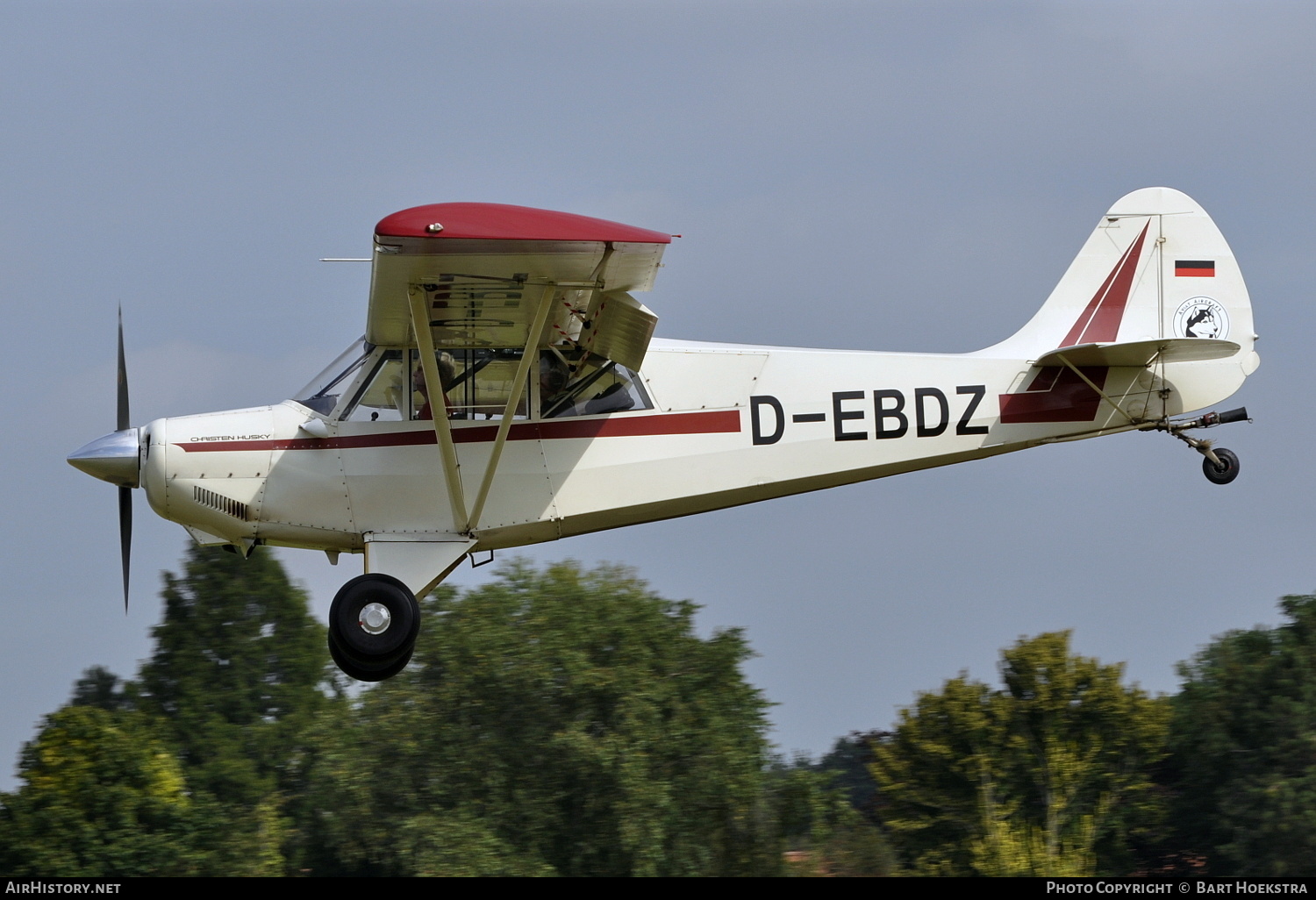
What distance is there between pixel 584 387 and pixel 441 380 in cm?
96

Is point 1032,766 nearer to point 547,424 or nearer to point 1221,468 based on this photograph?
point 1221,468

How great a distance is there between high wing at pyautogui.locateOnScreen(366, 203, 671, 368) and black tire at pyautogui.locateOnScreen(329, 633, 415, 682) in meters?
2.03

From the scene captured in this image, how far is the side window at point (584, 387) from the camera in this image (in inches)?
391

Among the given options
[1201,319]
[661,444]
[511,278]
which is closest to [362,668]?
[661,444]

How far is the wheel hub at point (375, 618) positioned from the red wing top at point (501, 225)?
2.57 meters

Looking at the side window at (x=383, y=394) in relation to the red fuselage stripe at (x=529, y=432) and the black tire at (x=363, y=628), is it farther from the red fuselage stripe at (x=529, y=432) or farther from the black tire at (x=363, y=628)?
the black tire at (x=363, y=628)

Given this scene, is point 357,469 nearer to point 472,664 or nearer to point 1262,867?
point 472,664

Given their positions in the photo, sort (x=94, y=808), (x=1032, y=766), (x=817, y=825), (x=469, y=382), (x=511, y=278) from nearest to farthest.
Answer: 1. (x=511, y=278)
2. (x=469, y=382)
3. (x=817, y=825)
4. (x=1032, y=766)
5. (x=94, y=808)

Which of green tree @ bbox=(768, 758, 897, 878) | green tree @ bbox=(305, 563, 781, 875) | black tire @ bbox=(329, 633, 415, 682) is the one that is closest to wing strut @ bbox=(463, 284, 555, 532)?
black tire @ bbox=(329, 633, 415, 682)

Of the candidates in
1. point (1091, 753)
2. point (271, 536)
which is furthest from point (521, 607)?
point (271, 536)

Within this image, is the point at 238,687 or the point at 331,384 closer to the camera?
the point at 331,384

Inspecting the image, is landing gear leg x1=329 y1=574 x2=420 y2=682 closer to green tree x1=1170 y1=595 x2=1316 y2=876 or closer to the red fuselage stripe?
the red fuselage stripe

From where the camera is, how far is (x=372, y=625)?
9.47m

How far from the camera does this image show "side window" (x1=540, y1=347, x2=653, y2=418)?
9.94 m
